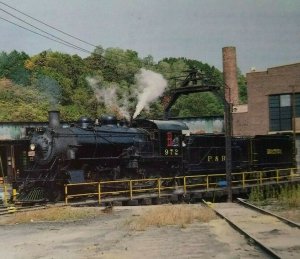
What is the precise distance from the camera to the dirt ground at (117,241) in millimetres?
9922

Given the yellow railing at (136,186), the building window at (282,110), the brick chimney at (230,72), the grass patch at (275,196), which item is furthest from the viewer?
the brick chimney at (230,72)

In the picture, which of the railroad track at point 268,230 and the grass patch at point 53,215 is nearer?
the railroad track at point 268,230

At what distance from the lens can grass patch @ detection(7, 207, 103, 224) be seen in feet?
49.1

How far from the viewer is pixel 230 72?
47812 mm

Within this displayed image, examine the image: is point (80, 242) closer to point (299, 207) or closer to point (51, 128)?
point (51, 128)

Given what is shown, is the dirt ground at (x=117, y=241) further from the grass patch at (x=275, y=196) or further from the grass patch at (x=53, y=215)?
the grass patch at (x=275, y=196)

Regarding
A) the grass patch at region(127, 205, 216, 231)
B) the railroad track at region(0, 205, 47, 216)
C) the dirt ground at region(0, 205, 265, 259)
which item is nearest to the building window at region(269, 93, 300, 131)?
the grass patch at region(127, 205, 216, 231)

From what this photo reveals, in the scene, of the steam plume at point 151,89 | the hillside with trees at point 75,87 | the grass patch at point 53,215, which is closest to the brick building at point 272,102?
the steam plume at point 151,89

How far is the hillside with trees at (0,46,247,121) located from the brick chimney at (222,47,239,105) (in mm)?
13579

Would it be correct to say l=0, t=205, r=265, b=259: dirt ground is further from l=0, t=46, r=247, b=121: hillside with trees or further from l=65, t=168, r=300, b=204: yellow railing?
l=0, t=46, r=247, b=121: hillside with trees

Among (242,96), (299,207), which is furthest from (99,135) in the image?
(242,96)

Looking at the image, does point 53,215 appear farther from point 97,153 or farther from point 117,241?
point 117,241

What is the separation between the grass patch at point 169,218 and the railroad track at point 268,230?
0.82m

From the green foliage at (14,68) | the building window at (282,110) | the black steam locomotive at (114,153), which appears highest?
the green foliage at (14,68)
